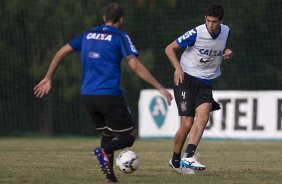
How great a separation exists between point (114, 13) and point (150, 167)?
3.12m

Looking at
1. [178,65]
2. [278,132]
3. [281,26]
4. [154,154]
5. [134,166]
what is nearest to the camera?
[134,166]

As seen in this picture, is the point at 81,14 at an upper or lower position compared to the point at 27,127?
upper

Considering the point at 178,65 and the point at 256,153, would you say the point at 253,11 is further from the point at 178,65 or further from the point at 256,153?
the point at 178,65

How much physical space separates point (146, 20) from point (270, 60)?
362 centimetres

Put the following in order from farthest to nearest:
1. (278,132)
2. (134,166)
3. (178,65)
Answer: (278,132)
(178,65)
(134,166)

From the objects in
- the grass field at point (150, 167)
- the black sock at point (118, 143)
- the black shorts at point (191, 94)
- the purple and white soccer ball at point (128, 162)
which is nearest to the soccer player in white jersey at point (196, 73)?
the black shorts at point (191, 94)

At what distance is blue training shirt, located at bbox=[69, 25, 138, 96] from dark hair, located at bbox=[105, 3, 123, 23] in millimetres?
95

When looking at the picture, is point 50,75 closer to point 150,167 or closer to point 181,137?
point 181,137

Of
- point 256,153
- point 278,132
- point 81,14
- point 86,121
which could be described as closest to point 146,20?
point 81,14

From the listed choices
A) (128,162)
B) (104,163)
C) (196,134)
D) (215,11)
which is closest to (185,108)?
(196,134)

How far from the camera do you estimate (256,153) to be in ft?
47.6

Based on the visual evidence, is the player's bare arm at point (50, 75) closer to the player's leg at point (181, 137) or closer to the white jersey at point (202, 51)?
the white jersey at point (202, 51)

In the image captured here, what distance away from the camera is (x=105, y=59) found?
8.34 m

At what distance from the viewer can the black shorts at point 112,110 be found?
8305mm
